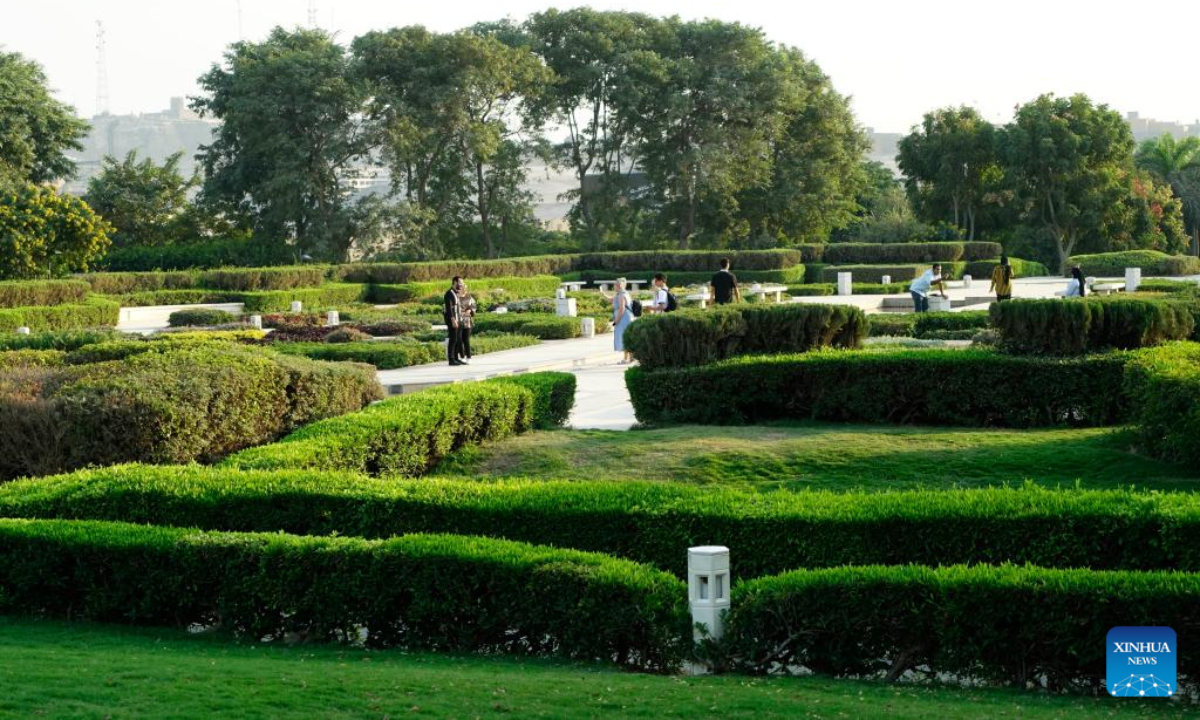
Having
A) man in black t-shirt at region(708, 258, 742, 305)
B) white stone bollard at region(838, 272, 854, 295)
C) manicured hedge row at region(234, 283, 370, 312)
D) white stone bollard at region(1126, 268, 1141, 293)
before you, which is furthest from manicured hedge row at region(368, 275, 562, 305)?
man in black t-shirt at region(708, 258, 742, 305)

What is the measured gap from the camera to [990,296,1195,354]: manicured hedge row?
1253 centimetres

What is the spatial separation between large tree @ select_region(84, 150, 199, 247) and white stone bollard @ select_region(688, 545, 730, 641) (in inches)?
1752

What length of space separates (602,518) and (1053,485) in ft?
10.6

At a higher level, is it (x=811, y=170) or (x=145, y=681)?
(x=811, y=170)

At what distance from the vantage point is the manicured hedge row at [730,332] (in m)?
13.2

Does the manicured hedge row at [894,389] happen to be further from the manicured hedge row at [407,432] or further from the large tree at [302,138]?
the large tree at [302,138]

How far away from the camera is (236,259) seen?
4619 cm

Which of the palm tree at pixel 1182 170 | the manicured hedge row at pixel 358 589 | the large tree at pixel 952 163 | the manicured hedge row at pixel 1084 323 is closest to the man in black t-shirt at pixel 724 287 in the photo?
the manicured hedge row at pixel 1084 323

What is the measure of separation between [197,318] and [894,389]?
1994 centimetres

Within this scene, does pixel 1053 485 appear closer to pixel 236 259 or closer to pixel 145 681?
pixel 145 681

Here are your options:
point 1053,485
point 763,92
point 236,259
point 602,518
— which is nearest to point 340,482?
point 602,518

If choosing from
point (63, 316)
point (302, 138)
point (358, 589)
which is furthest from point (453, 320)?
point (302, 138)

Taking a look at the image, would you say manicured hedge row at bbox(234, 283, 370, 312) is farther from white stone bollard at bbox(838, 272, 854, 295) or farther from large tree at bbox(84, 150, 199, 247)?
large tree at bbox(84, 150, 199, 247)

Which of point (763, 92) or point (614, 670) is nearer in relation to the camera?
point (614, 670)
